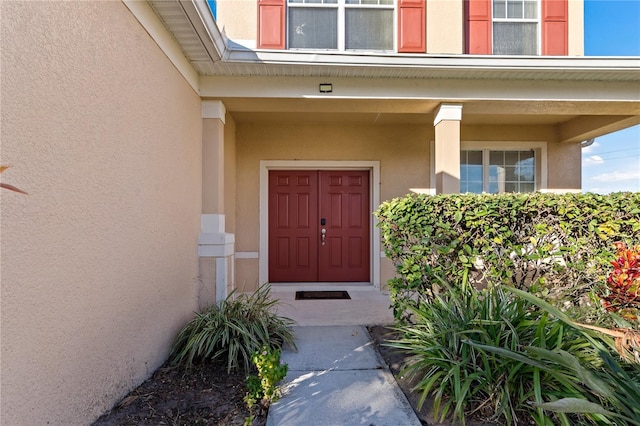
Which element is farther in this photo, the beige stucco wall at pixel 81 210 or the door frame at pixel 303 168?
the door frame at pixel 303 168

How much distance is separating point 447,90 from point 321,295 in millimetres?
3647

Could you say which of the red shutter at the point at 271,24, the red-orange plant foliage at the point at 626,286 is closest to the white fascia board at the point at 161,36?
the red shutter at the point at 271,24

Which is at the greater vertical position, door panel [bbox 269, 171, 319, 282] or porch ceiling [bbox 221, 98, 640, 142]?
porch ceiling [bbox 221, 98, 640, 142]

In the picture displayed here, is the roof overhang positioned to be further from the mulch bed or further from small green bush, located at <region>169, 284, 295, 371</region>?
the mulch bed

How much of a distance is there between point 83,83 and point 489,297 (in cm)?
345

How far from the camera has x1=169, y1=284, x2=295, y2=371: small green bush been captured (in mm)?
2908

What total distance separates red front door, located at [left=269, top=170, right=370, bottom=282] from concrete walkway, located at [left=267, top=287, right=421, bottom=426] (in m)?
1.75

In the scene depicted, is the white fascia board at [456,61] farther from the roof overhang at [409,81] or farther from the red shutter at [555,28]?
the red shutter at [555,28]

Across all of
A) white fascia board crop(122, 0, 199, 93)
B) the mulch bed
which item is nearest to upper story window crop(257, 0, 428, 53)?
white fascia board crop(122, 0, 199, 93)

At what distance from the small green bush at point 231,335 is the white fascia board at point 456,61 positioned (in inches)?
113

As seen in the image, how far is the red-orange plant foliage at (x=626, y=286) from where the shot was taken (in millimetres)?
2320

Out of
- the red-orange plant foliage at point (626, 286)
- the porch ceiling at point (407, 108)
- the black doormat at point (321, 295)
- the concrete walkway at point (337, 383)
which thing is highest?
the porch ceiling at point (407, 108)

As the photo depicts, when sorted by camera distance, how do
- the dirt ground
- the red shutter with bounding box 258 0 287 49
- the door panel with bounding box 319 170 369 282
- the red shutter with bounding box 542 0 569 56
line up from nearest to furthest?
the dirt ground < the red shutter with bounding box 258 0 287 49 < the red shutter with bounding box 542 0 569 56 < the door panel with bounding box 319 170 369 282

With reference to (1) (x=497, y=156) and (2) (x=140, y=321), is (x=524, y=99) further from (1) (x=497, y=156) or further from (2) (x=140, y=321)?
(2) (x=140, y=321)
